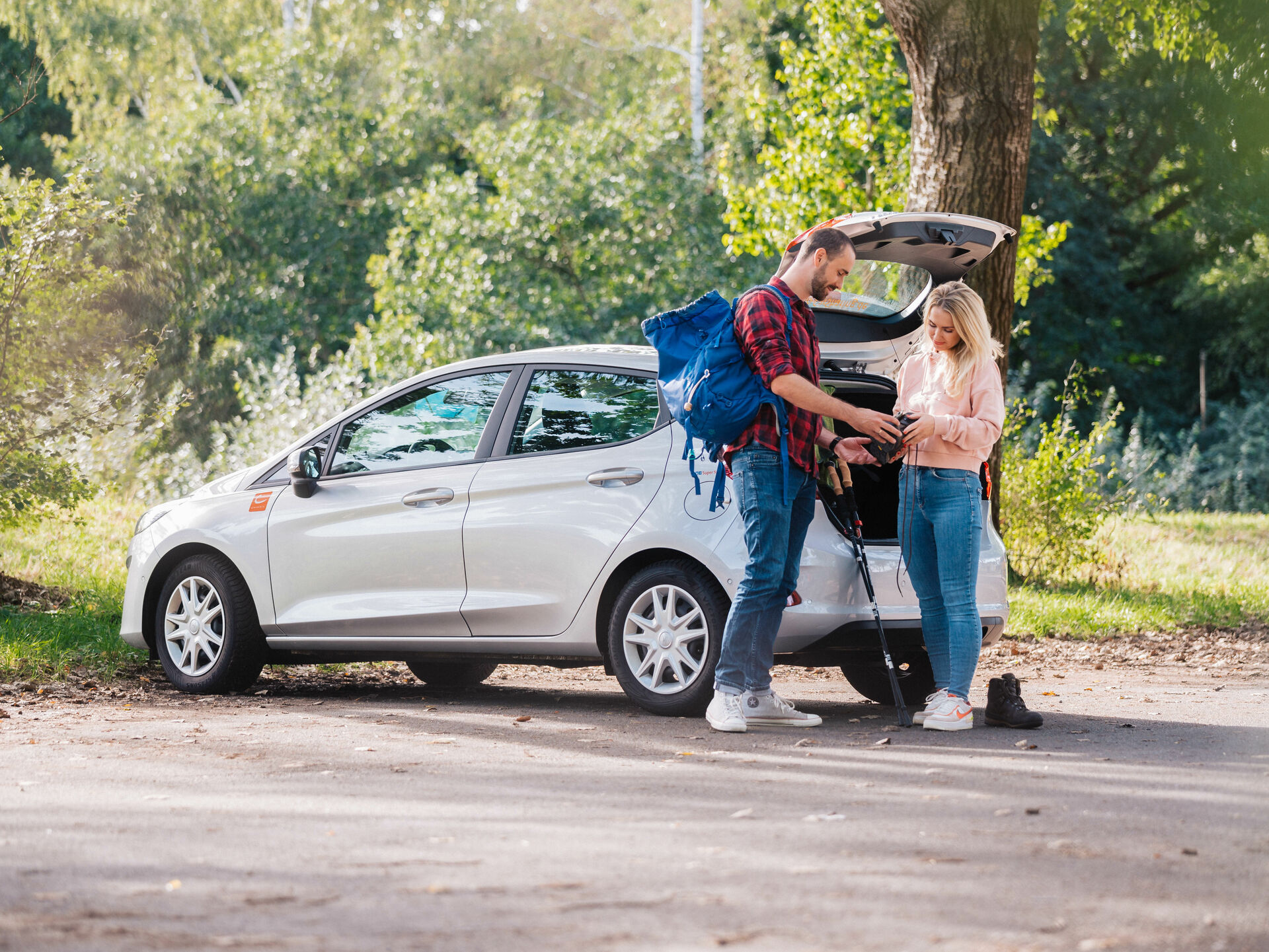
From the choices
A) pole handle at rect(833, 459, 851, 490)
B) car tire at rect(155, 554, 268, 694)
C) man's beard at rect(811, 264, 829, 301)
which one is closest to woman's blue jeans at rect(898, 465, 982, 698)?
pole handle at rect(833, 459, 851, 490)

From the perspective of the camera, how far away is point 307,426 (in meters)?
16.3

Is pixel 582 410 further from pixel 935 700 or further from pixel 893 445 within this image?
pixel 935 700

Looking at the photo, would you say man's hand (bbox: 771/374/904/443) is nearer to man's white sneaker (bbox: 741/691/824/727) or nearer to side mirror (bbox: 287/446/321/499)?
man's white sneaker (bbox: 741/691/824/727)

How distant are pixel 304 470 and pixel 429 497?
0.82 m

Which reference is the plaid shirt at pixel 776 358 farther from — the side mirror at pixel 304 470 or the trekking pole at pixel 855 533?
the side mirror at pixel 304 470

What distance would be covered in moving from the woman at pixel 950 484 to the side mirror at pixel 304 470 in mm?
3049

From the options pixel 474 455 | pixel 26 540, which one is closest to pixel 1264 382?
pixel 26 540

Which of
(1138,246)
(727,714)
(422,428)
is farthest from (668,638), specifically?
(1138,246)

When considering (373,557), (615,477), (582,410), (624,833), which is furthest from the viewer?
(373,557)

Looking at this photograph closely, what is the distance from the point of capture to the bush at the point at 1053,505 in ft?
43.1

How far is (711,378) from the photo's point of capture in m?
6.34

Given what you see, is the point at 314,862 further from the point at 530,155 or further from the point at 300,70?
the point at 300,70

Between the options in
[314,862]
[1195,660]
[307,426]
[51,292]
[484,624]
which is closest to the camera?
[314,862]

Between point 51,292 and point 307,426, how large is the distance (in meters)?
5.91
